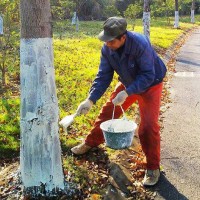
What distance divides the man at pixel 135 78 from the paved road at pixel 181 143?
0.28m

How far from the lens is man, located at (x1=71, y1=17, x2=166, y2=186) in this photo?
428 cm

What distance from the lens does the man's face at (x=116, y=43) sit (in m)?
4.24

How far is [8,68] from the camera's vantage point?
36.2 ft

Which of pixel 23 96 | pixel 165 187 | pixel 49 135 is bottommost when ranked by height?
pixel 165 187

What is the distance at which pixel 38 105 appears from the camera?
3840 mm

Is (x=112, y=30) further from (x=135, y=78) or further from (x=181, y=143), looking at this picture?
(x=181, y=143)

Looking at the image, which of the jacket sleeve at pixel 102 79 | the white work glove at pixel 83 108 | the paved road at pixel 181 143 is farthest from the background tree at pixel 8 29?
the white work glove at pixel 83 108

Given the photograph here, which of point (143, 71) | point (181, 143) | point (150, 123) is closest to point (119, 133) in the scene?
point (150, 123)

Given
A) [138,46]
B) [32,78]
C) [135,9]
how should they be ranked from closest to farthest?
[32,78] → [138,46] → [135,9]

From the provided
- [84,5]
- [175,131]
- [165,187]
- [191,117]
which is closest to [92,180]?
[165,187]

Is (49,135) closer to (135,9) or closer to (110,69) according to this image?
(110,69)

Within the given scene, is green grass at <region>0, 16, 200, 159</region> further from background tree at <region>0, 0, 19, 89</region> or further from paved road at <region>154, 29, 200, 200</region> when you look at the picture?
paved road at <region>154, 29, 200, 200</region>

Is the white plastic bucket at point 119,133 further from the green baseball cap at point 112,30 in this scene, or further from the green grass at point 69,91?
the green grass at point 69,91

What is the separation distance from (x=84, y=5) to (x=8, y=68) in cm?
2957
